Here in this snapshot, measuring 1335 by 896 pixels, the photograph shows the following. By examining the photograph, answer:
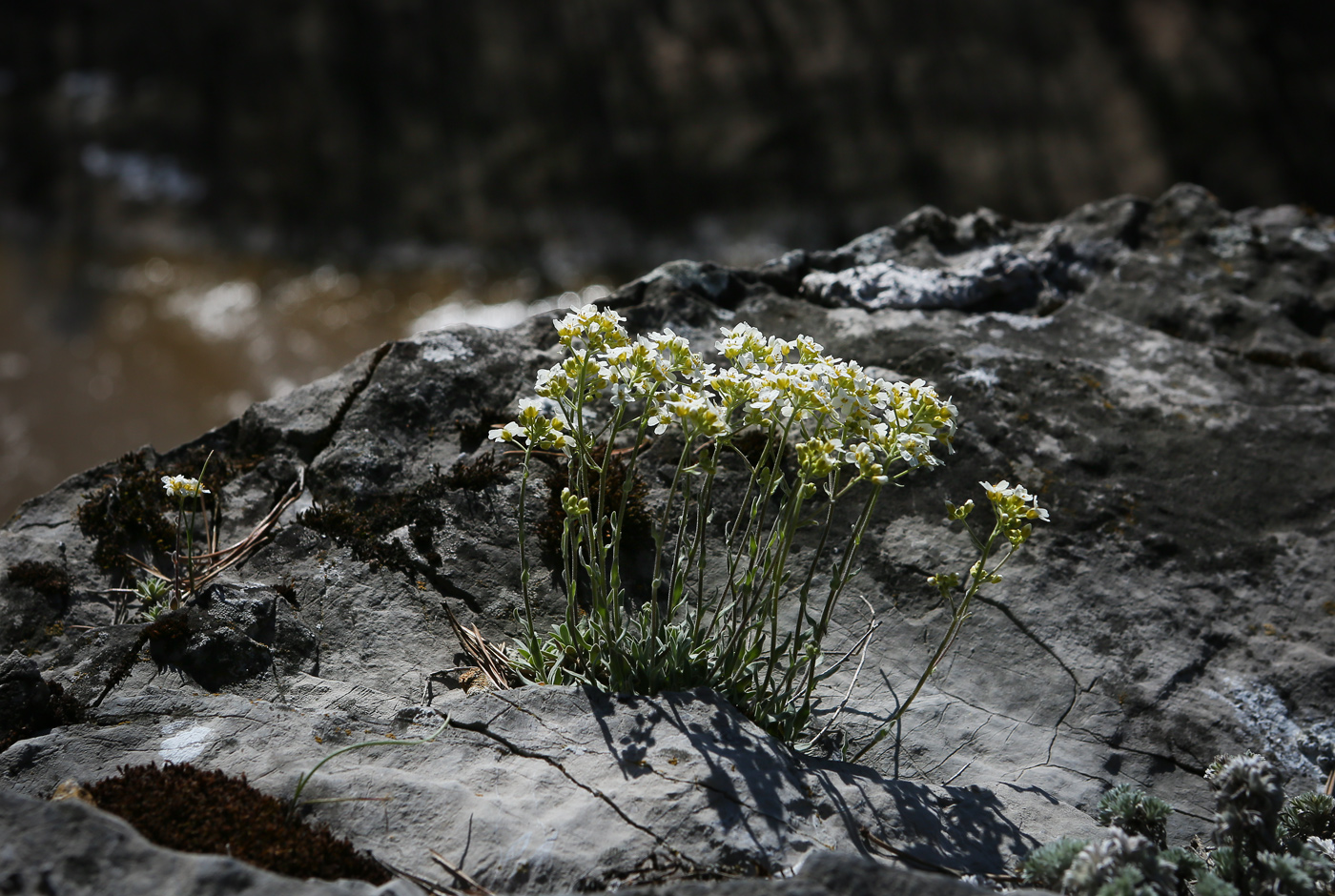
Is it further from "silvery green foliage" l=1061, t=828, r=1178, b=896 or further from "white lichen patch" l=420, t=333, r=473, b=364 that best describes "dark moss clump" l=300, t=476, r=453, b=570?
"silvery green foliage" l=1061, t=828, r=1178, b=896

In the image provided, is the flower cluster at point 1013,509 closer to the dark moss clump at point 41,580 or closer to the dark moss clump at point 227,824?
the dark moss clump at point 227,824

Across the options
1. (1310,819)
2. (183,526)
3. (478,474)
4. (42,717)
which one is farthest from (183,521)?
(1310,819)

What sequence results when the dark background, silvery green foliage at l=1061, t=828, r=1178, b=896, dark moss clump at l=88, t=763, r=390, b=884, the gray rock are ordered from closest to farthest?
dark moss clump at l=88, t=763, r=390, b=884 → silvery green foliage at l=1061, t=828, r=1178, b=896 → the gray rock → the dark background

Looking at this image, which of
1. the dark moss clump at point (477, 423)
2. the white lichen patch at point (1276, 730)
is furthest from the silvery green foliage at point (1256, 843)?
the dark moss clump at point (477, 423)

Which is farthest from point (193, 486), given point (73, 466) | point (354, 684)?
point (73, 466)

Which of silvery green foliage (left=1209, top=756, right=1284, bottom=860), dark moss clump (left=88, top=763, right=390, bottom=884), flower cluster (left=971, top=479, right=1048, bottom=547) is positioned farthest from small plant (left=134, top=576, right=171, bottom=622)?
silvery green foliage (left=1209, top=756, right=1284, bottom=860)

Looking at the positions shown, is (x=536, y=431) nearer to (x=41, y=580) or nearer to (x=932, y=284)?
(x=41, y=580)

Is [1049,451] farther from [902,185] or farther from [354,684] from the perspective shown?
[902,185]
